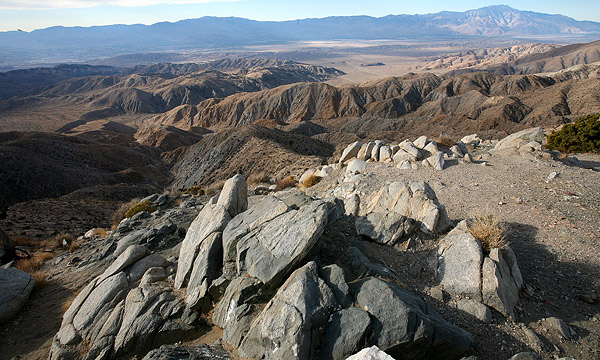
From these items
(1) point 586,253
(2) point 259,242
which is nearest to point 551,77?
(1) point 586,253

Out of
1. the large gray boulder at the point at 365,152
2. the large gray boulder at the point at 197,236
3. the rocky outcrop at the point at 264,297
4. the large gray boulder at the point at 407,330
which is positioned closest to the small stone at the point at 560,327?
the large gray boulder at the point at 407,330

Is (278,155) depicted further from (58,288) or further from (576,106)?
(576,106)

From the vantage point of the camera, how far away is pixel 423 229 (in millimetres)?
9695

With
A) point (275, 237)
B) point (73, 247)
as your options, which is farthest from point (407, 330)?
point (73, 247)

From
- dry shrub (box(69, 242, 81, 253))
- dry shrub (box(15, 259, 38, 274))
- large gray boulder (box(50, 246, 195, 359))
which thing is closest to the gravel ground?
large gray boulder (box(50, 246, 195, 359))

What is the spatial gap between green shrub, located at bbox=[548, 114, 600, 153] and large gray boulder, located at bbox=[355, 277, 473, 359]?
24.3 metres

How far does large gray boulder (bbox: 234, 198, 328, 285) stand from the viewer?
7078 millimetres

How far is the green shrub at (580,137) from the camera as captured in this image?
22.9 meters

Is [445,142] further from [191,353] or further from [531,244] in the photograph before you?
[191,353]

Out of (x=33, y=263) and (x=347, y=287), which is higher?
(x=347, y=287)

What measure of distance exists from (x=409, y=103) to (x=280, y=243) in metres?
99.5

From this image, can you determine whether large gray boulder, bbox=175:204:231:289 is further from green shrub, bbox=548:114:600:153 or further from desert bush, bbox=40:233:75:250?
green shrub, bbox=548:114:600:153

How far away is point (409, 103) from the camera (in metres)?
97.9

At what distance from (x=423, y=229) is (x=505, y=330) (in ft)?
11.3
